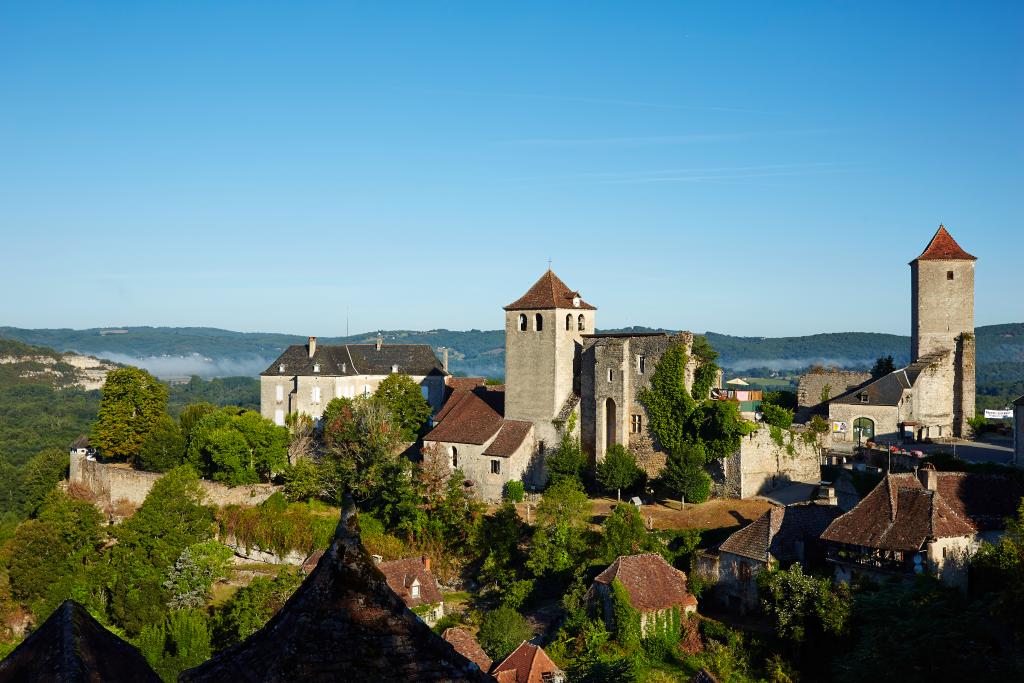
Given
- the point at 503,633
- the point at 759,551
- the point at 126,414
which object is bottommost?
the point at 503,633

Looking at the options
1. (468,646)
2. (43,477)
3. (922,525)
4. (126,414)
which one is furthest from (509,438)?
(43,477)

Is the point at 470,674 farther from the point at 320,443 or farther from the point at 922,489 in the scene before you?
the point at 320,443

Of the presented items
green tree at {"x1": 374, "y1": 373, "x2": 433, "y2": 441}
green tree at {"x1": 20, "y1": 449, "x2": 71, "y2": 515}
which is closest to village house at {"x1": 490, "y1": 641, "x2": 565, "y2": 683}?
green tree at {"x1": 374, "y1": 373, "x2": 433, "y2": 441}

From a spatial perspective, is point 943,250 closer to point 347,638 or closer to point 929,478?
point 929,478

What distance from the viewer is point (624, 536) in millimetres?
31906

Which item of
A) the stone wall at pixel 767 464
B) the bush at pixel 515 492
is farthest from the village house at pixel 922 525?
the bush at pixel 515 492

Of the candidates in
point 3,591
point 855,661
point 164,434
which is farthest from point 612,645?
point 164,434

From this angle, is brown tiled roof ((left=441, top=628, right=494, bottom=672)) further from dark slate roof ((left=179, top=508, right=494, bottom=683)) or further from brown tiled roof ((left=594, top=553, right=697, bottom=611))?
dark slate roof ((left=179, top=508, right=494, bottom=683))

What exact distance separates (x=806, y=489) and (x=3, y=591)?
3244 cm

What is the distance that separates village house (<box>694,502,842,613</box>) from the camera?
1120 inches

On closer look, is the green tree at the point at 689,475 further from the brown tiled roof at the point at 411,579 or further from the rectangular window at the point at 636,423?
the brown tiled roof at the point at 411,579

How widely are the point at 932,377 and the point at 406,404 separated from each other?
23.8 metres

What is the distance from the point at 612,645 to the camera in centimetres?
2689

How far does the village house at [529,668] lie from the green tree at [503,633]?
231 cm
